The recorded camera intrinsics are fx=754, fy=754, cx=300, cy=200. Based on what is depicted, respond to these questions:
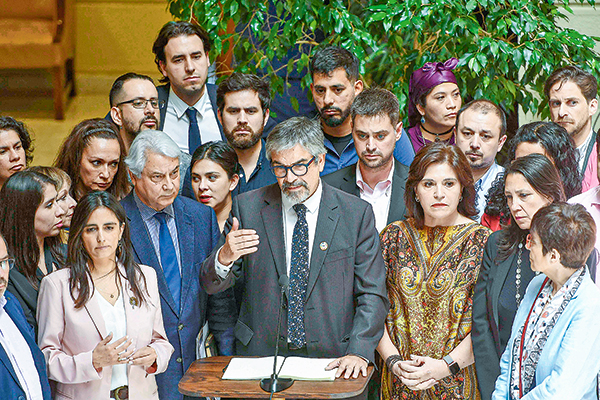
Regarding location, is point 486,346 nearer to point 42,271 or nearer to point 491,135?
point 491,135

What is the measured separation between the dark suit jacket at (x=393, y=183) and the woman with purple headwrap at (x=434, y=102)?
55 cm

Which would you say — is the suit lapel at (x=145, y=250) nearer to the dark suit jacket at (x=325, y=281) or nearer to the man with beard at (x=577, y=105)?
the dark suit jacket at (x=325, y=281)

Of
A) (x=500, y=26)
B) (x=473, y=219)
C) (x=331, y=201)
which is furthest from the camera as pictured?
(x=500, y=26)

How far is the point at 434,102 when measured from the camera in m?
3.93

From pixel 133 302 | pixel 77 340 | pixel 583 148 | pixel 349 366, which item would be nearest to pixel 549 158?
pixel 583 148

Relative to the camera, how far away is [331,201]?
294cm

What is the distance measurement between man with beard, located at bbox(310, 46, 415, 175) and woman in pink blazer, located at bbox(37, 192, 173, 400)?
50.6 inches

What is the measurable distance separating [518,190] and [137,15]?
11.5 feet

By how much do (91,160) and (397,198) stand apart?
4.59 ft

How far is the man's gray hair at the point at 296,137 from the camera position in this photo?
9.40ft

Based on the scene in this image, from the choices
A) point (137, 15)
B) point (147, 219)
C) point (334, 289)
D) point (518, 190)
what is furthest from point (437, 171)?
point (137, 15)

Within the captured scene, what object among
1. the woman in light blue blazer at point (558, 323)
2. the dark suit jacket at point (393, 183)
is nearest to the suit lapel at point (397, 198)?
the dark suit jacket at point (393, 183)

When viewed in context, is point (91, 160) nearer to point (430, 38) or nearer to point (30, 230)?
point (30, 230)

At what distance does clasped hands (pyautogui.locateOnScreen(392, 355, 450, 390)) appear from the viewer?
108 inches
